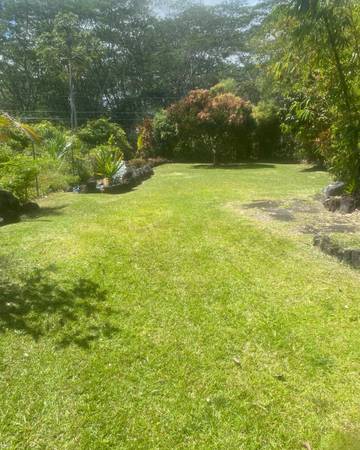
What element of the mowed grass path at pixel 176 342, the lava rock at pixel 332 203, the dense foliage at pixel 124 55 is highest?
the dense foliage at pixel 124 55

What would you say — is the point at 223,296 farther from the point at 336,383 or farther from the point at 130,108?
the point at 130,108

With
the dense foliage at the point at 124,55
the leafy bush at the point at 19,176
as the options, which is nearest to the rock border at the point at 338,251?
the leafy bush at the point at 19,176

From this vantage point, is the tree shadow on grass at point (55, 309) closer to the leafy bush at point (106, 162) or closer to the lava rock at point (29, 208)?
the lava rock at point (29, 208)

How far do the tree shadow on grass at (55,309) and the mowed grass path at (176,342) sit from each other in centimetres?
2

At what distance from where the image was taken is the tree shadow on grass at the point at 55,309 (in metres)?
2.85

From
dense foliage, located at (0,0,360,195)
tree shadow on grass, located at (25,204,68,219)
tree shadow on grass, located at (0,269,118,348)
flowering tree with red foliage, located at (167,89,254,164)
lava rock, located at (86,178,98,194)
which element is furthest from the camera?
flowering tree with red foliage, located at (167,89,254,164)

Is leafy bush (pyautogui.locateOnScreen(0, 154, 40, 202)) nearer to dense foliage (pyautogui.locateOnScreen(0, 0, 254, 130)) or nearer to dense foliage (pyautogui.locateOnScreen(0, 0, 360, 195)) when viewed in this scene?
dense foliage (pyautogui.locateOnScreen(0, 0, 360, 195))

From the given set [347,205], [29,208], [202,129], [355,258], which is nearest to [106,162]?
[29,208]

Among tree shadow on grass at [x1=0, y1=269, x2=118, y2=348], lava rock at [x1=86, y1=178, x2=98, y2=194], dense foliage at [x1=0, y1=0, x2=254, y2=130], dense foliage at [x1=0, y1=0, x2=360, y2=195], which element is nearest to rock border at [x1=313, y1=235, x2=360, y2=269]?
dense foliage at [x1=0, y1=0, x2=360, y2=195]

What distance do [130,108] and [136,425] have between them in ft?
102

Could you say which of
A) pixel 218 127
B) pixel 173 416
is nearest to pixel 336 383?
pixel 173 416

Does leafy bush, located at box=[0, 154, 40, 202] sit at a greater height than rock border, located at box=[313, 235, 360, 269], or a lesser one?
greater

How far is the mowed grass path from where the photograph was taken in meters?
2.02

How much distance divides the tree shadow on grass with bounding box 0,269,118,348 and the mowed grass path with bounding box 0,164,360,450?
15 millimetres
